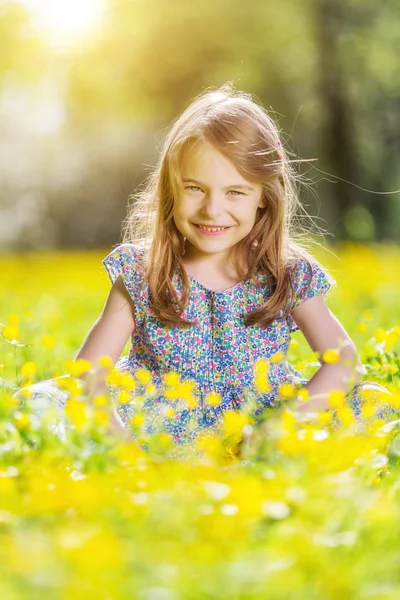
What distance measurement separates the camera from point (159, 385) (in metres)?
2.75

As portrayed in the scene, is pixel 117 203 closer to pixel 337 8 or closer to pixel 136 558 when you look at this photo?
pixel 337 8

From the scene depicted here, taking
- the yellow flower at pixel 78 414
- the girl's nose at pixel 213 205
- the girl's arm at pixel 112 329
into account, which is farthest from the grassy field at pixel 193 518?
the girl's nose at pixel 213 205

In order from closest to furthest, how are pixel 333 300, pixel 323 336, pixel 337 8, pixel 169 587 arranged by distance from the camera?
pixel 169 587 → pixel 323 336 → pixel 333 300 → pixel 337 8

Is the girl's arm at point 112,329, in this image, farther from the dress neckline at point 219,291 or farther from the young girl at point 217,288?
the dress neckline at point 219,291

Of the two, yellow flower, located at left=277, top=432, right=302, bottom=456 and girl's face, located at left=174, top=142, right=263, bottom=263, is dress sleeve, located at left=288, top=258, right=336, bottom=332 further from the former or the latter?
yellow flower, located at left=277, top=432, right=302, bottom=456

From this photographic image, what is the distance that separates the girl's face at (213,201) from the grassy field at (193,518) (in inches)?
31.5

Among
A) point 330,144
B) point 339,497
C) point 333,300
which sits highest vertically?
point 330,144

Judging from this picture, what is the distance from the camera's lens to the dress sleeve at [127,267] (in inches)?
109

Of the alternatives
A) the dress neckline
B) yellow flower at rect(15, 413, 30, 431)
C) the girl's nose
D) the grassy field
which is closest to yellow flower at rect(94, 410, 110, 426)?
the grassy field

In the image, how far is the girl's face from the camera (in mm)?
2539

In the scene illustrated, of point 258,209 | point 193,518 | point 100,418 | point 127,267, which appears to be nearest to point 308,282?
point 258,209

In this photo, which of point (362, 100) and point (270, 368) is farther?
point (362, 100)

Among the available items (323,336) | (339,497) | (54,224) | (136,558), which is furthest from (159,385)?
(54,224)

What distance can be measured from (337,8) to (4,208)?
593 centimetres
